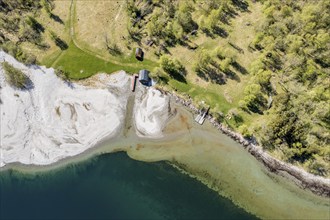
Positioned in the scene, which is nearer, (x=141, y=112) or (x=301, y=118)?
(x=301, y=118)

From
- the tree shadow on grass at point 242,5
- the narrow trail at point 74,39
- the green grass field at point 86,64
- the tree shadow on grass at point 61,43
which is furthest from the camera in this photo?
the tree shadow on grass at point 242,5

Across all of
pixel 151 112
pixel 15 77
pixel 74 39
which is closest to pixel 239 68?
pixel 151 112

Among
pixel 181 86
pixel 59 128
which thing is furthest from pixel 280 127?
pixel 59 128

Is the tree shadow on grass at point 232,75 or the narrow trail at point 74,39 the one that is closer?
the tree shadow on grass at point 232,75

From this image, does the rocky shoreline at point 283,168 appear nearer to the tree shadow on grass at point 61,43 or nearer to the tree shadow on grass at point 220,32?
the tree shadow on grass at point 220,32

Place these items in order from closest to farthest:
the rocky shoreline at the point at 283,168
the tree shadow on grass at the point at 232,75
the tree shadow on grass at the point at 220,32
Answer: the rocky shoreline at the point at 283,168 < the tree shadow on grass at the point at 232,75 < the tree shadow on grass at the point at 220,32

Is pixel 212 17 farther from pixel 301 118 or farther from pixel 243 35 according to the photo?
pixel 301 118

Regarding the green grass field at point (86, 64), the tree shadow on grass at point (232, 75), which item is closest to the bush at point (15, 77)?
the green grass field at point (86, 64)
